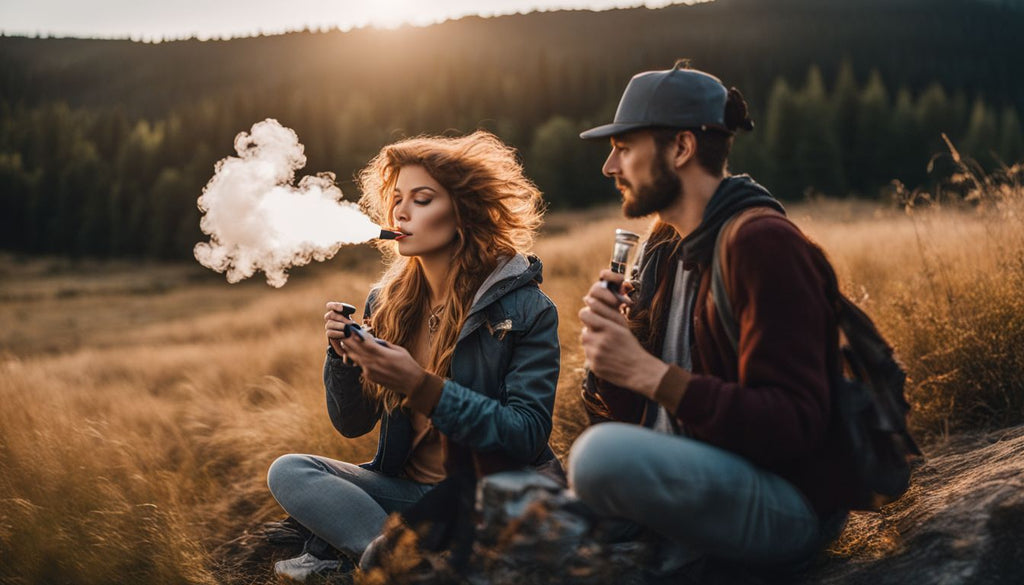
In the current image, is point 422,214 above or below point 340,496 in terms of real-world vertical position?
above

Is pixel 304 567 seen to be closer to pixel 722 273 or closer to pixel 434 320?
pixel 434 320

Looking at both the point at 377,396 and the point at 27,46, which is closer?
the point at 377,396

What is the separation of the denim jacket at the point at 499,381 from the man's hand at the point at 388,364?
149 mm

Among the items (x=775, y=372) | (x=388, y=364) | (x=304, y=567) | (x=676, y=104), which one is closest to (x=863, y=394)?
(x=775, y=372)

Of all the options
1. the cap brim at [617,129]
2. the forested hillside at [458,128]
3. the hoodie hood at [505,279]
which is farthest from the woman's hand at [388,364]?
the forested hillside at [458,128]

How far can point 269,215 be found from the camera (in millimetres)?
3760

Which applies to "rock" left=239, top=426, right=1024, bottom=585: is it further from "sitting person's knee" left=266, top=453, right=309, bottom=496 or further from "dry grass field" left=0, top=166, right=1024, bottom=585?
"dry grass field" left=0, top=166, right=1024, bottom=585

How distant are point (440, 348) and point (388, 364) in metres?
0.62

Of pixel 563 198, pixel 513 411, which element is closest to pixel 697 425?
pixel 513 411

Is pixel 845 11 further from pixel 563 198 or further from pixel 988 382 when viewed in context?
pixel 988 382

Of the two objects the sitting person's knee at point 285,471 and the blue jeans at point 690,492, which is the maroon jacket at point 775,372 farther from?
the sitting person's knee at point 285,471

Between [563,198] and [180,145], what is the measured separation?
30.8 m

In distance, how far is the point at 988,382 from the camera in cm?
463

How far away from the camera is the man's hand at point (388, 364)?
120 inches
